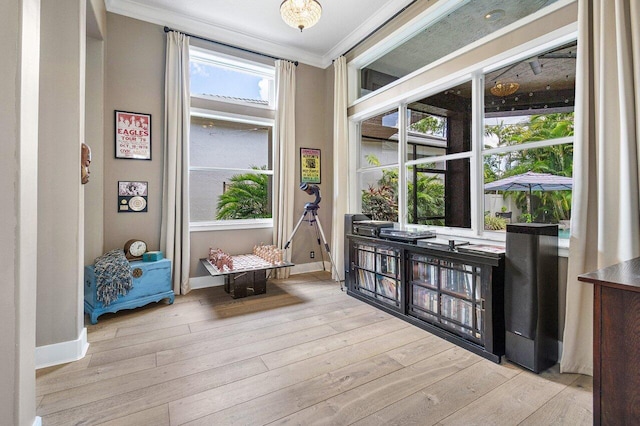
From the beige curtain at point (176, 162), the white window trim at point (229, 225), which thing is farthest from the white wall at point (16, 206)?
the white window trim at point (229, 225)

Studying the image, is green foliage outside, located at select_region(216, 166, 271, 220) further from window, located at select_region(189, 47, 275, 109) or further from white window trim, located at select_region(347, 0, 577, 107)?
white window trim, located at select_region(347, 0, 577, 107)

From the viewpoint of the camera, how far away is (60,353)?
198 cm

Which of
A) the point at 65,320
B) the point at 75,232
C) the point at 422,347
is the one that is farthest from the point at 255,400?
the point at 75,232

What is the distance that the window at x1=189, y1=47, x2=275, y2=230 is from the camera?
377cm

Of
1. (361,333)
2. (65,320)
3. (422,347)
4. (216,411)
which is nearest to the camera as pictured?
(216,411)

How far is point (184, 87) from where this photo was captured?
3.43 meters

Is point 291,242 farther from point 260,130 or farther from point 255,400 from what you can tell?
point 255,400

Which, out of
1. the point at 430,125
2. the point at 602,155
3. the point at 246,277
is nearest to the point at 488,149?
the point at 430,125

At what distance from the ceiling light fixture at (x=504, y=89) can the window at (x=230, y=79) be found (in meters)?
2.78

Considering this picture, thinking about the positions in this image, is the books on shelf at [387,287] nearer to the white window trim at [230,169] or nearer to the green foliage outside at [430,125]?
the green foliage outside at [430,125]

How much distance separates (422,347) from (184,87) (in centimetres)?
365

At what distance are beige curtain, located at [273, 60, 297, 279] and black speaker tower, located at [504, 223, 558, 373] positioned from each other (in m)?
2.77

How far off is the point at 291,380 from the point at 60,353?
159 cm

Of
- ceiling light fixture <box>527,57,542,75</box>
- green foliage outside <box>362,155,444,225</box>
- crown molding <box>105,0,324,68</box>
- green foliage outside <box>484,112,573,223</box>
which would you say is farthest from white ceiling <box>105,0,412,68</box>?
green foliage outside <box>484,112,573,223</box>
